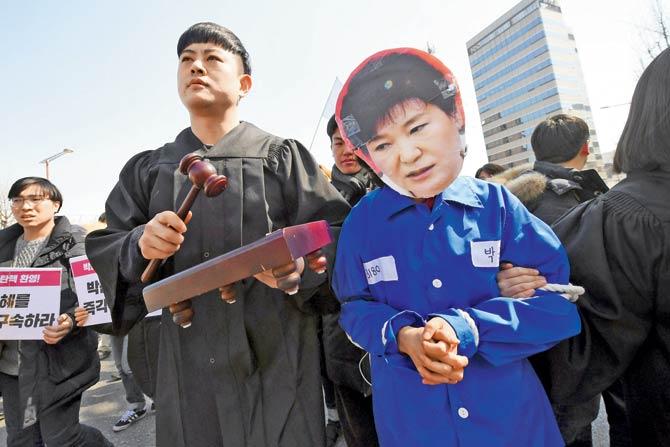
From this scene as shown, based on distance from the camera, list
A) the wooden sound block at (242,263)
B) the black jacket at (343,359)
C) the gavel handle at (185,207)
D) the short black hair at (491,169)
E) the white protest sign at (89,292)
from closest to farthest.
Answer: the wooden sound block at (242,263)
the gavel handle at (185,207)
the black jacket at (343,359)
the white protest sign at (89,292)
the short black hair at (491,169)

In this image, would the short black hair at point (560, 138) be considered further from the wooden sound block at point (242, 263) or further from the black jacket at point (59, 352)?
the black jacket at point (59, 352)

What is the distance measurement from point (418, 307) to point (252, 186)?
70cm

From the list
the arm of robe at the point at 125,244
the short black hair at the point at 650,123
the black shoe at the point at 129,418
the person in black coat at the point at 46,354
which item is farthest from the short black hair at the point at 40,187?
the short black hair at the point at 650,123

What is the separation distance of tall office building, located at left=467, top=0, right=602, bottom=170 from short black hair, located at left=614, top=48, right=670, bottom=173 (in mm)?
65098

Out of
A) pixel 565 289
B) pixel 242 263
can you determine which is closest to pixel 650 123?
pixel 565 289

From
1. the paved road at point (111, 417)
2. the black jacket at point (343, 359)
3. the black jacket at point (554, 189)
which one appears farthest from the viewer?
the paved road at point (111, 417)

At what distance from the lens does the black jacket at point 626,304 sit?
122 cm

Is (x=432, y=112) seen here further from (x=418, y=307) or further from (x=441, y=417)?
(x=441, y=417)

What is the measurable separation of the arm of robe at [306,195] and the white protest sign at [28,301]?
224 cm

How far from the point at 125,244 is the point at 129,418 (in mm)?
3717

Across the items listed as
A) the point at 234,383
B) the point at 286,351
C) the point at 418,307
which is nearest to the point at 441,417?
the point at 418,307

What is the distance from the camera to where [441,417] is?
1.07 m

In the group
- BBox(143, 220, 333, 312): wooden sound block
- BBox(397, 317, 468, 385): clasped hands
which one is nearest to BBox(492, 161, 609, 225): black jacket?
BBox(397, 317, 468, 385): clasped hands

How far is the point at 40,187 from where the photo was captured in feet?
9.58
